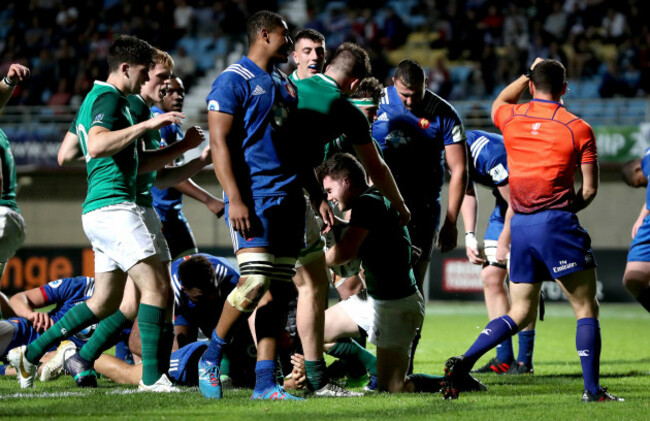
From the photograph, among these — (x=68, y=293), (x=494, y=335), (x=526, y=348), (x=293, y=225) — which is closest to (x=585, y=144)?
(x=494, y=335)

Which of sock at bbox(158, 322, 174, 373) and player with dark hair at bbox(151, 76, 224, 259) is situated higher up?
player with dark hair at bbox(151, 76, 224, 259)

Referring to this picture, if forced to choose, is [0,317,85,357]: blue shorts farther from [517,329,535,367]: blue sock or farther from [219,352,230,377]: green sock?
[517,329,535,367]: blue sock

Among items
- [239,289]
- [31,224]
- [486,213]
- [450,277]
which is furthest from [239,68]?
[31,224]

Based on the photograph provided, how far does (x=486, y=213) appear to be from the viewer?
1902 centimetres

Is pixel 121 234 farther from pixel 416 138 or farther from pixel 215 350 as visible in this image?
pixel 416 138

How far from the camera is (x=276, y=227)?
5.12 meters

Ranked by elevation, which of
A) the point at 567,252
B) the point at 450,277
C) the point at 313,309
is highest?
the point at 567,252

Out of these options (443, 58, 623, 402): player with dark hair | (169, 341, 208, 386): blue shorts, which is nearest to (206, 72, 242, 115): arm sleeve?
(443, 58, 623, 402): player with dark hair

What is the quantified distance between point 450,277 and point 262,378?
12.6 meters

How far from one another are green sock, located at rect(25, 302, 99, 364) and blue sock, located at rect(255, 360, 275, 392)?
132 cm

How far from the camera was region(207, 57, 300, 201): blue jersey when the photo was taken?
5.11 meters

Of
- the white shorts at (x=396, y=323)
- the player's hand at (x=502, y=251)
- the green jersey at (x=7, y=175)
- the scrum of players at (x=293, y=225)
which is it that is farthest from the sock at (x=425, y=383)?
the green jersey at (x=7, y=175)

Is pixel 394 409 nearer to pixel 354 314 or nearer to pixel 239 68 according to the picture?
pixel 354 314

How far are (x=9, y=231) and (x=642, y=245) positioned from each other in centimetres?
490
